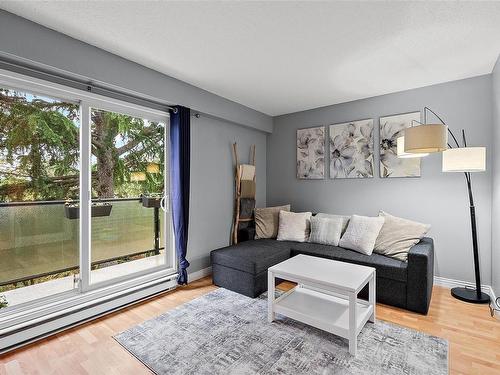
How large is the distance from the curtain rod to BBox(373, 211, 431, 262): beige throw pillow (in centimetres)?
294

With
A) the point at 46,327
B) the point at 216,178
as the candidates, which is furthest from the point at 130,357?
the point at 216,178

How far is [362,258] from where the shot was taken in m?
2.93

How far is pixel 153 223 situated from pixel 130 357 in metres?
1.59

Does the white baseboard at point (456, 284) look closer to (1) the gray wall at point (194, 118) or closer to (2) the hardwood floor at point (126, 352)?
(2) the hardwood floor at point (126, 352)

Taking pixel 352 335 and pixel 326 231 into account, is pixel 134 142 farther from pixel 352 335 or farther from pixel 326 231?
pixel 352 335

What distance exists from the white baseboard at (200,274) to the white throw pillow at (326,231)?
152 centimetres

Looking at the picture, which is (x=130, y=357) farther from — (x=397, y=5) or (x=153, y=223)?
(x=397, y=5)

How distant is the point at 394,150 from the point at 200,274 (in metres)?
3.15

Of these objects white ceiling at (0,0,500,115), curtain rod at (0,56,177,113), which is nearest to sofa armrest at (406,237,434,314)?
white ceiling at (0,0,500,115)

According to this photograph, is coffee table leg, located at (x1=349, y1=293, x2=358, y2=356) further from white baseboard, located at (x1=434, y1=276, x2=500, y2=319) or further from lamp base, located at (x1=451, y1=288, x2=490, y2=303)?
white baseboard, located at (x1=434, y1=276, x2=500, y2=319)

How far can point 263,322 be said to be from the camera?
2.37 m

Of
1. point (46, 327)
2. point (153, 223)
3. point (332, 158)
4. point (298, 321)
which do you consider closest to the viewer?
point (46, 327)

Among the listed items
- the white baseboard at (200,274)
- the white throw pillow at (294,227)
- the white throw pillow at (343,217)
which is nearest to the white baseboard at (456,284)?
the white throw pillow at (343,217)

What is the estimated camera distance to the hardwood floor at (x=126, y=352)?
70.8 inches
